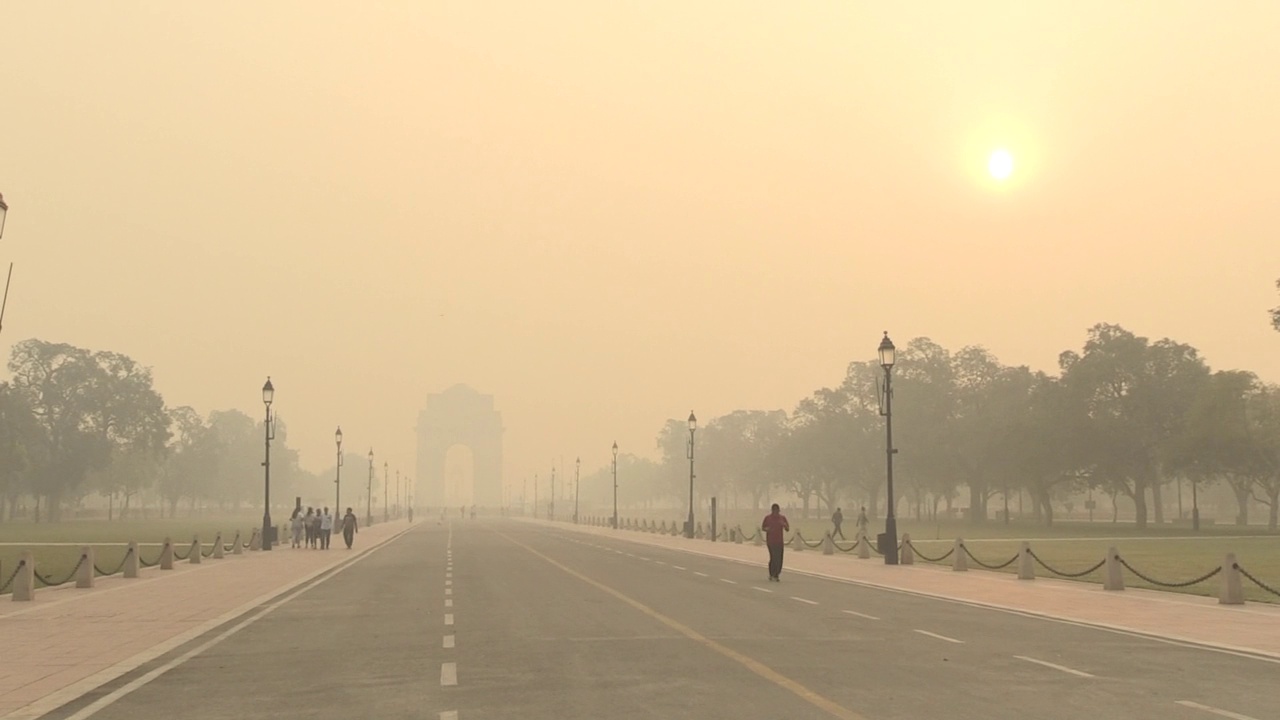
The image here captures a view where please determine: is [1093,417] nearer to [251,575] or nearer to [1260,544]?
[1260,544]

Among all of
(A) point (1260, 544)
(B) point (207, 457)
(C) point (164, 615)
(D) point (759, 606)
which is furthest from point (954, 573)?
(B) point (207, 457)

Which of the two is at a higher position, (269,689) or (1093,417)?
(1093,417)

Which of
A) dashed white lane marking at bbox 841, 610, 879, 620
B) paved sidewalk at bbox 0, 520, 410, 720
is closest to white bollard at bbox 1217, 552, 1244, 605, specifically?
dashed white lane marking at bbox 841, 610, 879, 620

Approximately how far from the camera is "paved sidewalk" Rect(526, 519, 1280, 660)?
18.5 meters

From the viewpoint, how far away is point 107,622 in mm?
20938

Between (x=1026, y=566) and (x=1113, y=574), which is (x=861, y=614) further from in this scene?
(x=1026, y=566)

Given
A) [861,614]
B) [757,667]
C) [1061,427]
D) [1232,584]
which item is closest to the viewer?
[757,667]

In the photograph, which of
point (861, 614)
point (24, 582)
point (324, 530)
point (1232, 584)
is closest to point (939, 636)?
point (861, 614)

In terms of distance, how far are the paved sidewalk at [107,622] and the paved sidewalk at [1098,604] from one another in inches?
586

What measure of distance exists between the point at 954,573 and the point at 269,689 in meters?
25.0

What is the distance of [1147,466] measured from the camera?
81312 millimetres

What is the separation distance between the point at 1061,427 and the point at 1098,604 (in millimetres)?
61392

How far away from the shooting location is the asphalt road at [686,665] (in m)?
11.9

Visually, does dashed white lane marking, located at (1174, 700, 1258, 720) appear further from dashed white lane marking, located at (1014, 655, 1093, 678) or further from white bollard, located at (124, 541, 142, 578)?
white bollard, located at (124, 541, 142, 578)
